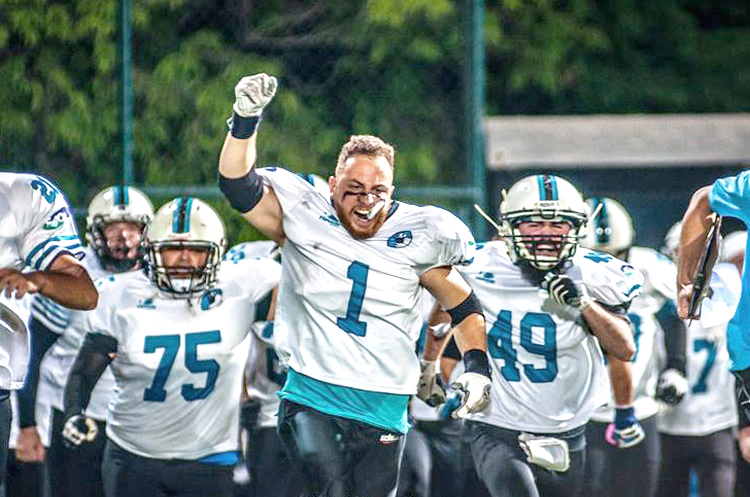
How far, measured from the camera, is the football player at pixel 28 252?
5.14m

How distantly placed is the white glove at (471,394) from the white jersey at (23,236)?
4.28ft

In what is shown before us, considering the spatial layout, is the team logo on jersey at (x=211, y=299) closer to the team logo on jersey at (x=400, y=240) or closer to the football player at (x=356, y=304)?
the football player at (x=356, y=304)

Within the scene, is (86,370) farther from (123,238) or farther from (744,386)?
(744,386)

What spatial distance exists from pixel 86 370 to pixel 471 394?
1.65 m

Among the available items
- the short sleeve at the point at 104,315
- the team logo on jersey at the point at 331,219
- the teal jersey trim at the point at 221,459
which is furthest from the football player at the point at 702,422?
the short sleeve at the point at 104,315

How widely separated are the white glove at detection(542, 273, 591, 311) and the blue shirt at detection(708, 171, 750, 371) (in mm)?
664

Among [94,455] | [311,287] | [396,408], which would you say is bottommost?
[94,455]

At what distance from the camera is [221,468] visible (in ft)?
20.6

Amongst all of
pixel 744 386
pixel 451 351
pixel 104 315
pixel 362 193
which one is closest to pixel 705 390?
pixel 451 351

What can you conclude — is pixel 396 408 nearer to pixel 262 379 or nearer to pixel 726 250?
pixel 262 379

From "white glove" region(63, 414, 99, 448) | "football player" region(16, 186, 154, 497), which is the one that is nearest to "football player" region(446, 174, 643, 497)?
"white glove" region(63, 414, 99, 448)

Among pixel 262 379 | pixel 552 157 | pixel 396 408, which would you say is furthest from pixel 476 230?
pixel 396 408

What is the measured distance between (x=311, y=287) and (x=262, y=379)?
1.69m

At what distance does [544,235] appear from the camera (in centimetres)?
611
